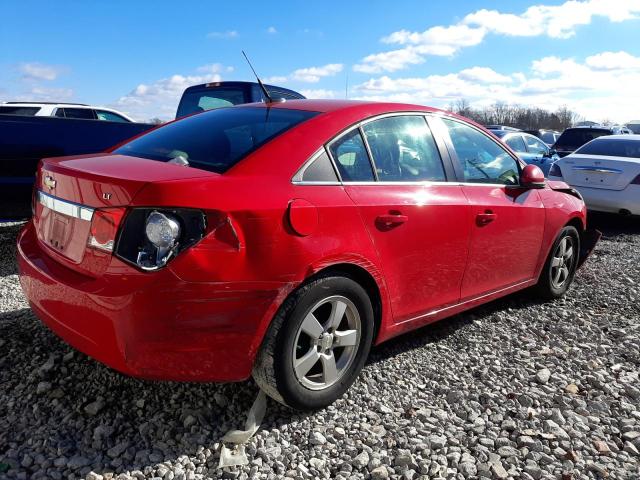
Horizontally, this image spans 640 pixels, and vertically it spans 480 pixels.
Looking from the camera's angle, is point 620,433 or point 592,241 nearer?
point 620,433

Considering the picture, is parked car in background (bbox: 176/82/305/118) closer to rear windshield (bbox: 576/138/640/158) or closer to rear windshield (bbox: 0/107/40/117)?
rear windshield (bbox: 0/107/40/117)

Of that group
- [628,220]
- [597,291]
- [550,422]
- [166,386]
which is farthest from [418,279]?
[628,220]

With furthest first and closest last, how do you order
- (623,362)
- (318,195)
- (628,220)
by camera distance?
(628,220), (623,362), (318,195)

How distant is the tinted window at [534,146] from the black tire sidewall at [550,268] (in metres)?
7.06

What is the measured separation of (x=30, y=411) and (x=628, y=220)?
8.97 metres

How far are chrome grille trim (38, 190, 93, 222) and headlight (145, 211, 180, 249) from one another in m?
0.33

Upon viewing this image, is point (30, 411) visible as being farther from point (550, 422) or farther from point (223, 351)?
point (550, 422)

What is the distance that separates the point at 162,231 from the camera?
2092 mm

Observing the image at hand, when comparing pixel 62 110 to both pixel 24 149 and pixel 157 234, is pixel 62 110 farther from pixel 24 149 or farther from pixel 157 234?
pixel 157 234

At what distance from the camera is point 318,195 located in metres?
2.51

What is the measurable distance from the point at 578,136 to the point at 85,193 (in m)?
14.0

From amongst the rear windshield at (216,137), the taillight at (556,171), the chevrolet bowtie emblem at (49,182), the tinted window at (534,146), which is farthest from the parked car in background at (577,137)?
the chevrolet bowtie emblem at (49,182)

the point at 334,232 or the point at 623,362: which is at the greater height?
the point at 334,232

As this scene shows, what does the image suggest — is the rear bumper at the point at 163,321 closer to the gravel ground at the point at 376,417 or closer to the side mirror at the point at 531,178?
the gravel ground at the point at 376,417
